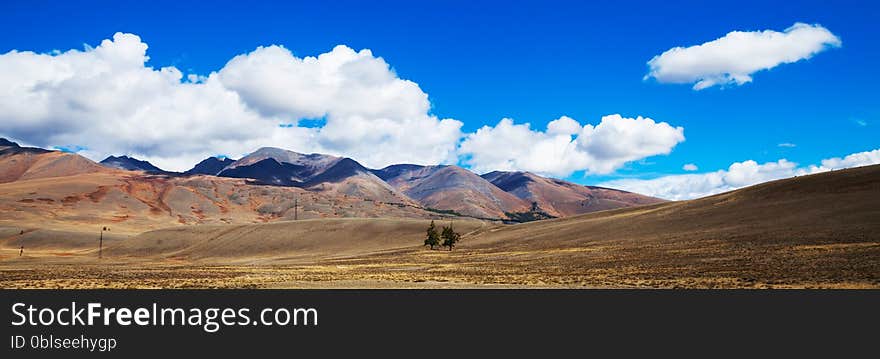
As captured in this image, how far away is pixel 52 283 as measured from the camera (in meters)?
43.4
